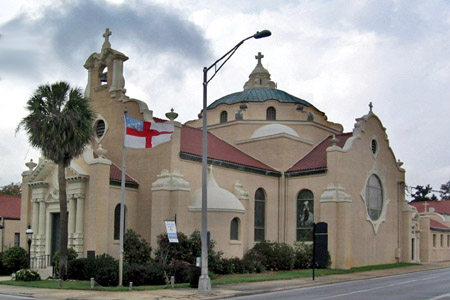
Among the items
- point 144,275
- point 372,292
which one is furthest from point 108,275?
Result: point 372,292

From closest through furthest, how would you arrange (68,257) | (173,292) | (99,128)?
(173,292) < (68,257) < (99,128)

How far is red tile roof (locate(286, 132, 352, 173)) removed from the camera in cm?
3953

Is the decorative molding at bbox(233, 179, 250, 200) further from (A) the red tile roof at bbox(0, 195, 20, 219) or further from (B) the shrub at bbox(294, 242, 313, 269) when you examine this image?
(A) the red tile roof at bbox(0, 195, 20, 219)

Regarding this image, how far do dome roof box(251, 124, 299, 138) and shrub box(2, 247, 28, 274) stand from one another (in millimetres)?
18239

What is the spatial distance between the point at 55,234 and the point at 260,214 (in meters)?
13.2

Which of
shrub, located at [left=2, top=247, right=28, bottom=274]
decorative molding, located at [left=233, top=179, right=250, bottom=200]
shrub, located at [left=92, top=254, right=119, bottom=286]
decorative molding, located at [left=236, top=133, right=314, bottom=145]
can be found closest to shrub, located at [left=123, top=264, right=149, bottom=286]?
shrub, located at [left=92, top=254, right=119, bottom=286]

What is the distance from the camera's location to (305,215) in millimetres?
39562

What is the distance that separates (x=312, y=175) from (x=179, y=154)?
10.4 metres

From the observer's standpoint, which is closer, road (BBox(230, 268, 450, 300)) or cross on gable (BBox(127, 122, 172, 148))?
road (BBox(230, 268, 450, 300))

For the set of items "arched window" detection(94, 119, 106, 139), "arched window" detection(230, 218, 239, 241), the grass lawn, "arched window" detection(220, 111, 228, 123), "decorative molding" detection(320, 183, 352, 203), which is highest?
"arched window" detection(220, 111, 228, 123)

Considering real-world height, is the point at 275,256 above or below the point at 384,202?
below

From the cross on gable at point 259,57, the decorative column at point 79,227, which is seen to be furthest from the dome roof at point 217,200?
the cross on gable at point 259,57

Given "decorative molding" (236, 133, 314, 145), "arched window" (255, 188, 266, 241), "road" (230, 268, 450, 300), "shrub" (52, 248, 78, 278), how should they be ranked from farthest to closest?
"decorative molding" (236, 133, 314, 145), "arched window" (255, 188, 266, 241), "shrub" (52, 248, 78, 278), "road" (230, 268, 450, 300)

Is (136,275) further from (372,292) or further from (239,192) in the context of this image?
(239,192)
